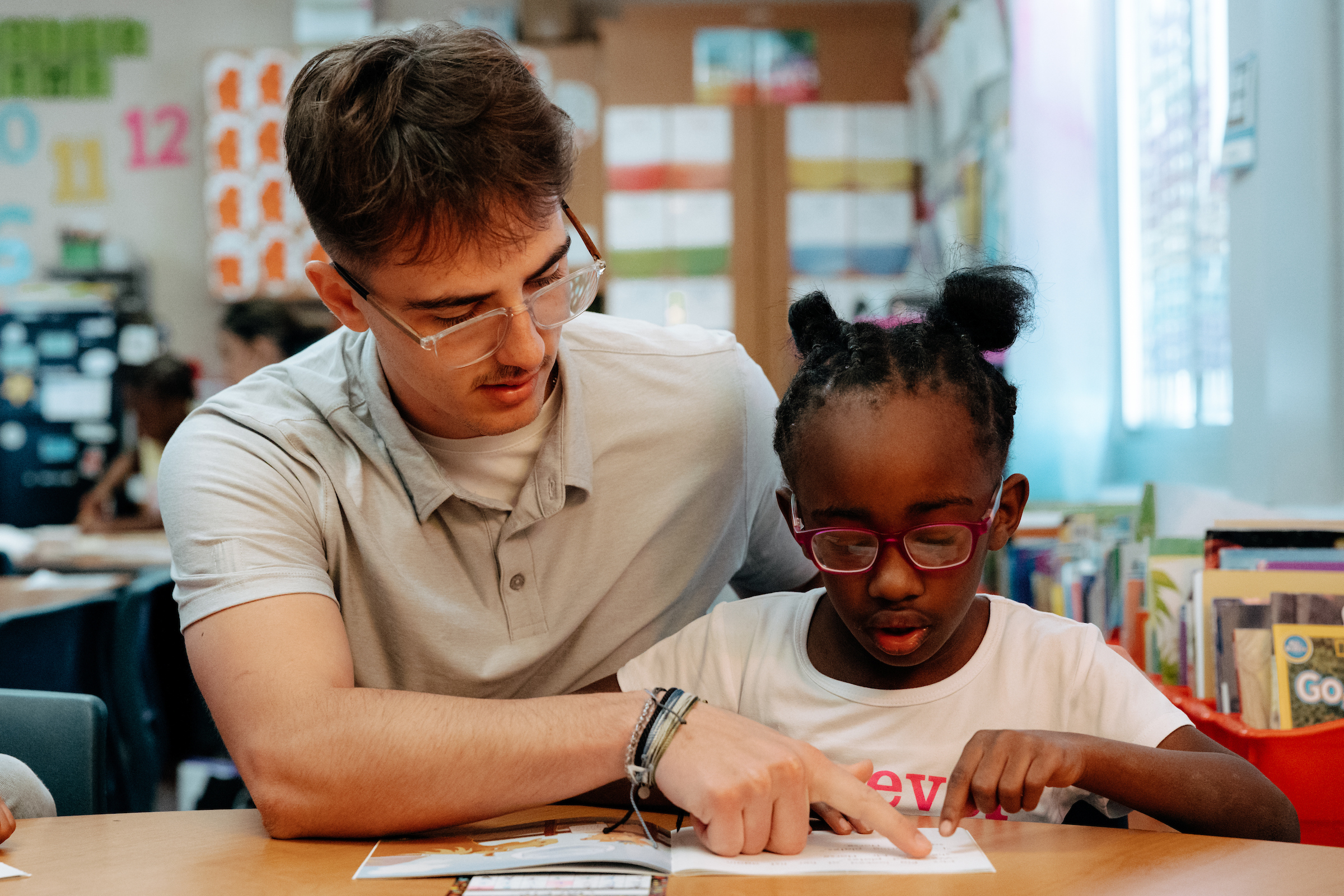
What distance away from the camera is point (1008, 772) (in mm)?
904

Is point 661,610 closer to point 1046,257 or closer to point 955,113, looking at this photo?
point 1046,257

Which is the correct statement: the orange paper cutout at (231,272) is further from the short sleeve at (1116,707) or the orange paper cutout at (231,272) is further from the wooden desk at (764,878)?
the short sleeve at (1116,707)

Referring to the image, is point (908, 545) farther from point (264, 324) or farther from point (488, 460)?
point (264, 324)

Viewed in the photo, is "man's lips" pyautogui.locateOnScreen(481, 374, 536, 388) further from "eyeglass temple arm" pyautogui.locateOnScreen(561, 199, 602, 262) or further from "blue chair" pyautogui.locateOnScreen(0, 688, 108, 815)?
"blue chair" pyautogui.locateOnScreen(0, 688, 108, 815)

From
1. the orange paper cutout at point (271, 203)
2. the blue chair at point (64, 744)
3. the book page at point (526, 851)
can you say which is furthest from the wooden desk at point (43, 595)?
the orange paper cutout at point (271, 203)

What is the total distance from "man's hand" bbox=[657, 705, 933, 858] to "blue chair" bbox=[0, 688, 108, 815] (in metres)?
0.77

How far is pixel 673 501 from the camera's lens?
136cm

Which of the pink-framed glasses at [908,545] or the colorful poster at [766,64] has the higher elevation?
the colorful poster at [766,64]

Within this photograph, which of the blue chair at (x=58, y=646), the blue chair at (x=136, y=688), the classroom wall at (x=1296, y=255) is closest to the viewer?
the classroom wall at (x=1296, y=255)

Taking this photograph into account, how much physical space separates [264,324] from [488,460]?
297 cm

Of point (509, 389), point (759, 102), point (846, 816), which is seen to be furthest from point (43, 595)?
point (759, 102)

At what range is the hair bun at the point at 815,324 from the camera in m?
1.21

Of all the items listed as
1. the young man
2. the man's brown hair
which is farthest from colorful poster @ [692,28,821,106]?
the man's brown hair

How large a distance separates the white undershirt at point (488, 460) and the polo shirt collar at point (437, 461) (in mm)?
21
